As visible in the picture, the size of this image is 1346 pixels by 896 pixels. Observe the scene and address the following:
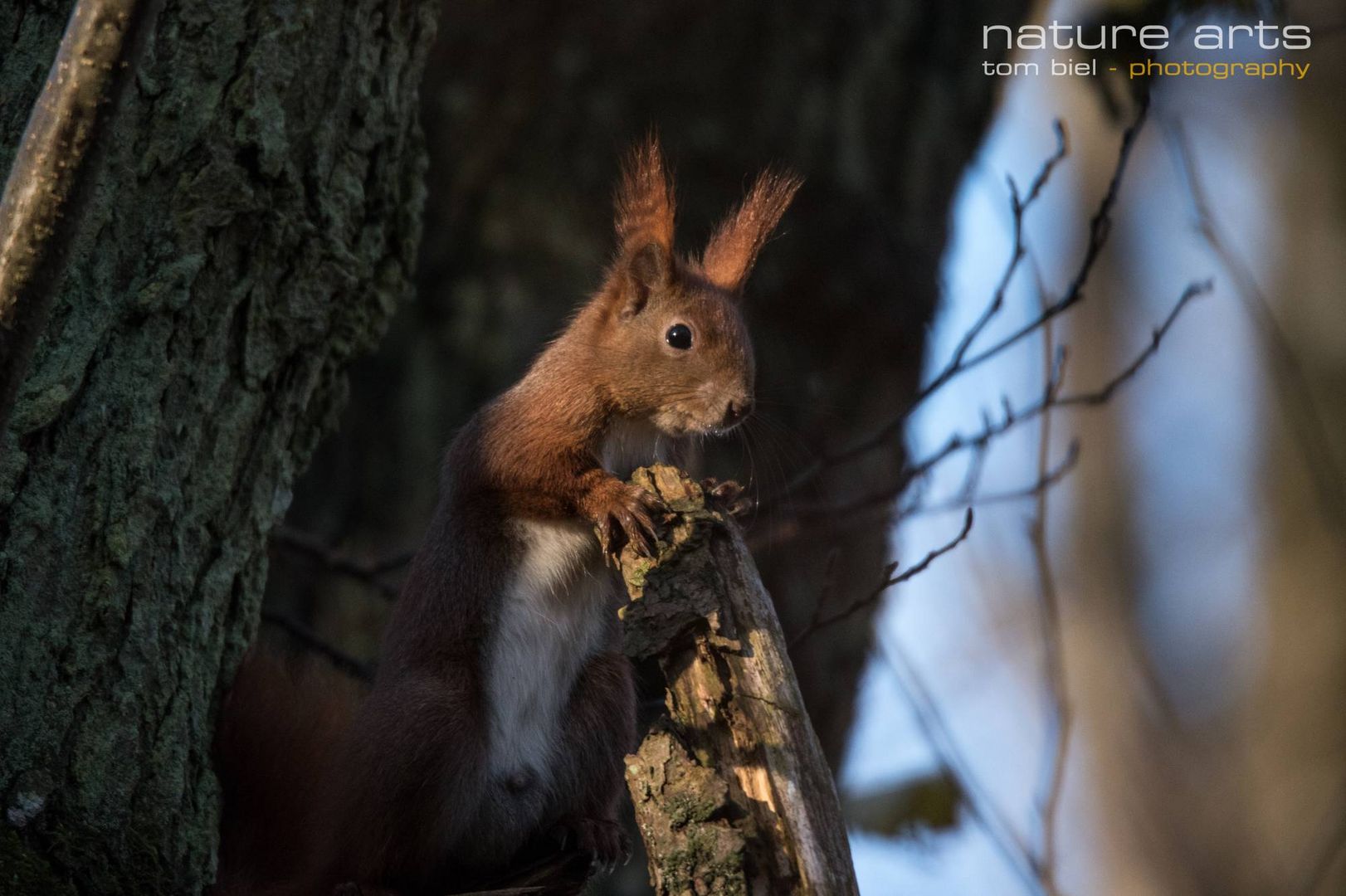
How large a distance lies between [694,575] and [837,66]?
3413 mm

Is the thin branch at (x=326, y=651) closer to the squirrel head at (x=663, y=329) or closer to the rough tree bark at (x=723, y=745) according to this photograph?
the squirrel head at (x=663, y=329)

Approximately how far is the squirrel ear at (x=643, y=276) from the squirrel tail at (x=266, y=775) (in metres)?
1.04

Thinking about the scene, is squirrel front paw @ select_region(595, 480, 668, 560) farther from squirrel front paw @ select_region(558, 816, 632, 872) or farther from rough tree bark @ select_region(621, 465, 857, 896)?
squirrel front paw @ select_region(558, 816, 632, 872)

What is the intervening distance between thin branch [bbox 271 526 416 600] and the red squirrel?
2.28 feet

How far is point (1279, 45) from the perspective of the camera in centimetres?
411

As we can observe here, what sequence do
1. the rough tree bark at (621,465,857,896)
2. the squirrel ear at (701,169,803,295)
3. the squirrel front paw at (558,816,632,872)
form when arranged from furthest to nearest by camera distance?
the squirrel ear at (701,169,803,295) < the squirrel front paw at (558,816,632,872) < the rough tree bark at (621,465,857,896)

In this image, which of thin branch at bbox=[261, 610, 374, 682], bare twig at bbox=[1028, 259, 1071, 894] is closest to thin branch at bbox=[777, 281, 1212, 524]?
bare twig at bbox=[1028, 259, 1071, 894]

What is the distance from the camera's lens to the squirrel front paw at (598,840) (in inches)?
99.8

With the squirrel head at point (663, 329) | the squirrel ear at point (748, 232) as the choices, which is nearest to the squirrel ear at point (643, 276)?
the squirrel head at point (663, 329)

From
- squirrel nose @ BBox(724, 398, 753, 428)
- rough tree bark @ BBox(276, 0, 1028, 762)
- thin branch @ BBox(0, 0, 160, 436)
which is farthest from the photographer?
rough tree bark @ BBox(276, 0, 1028, 762)

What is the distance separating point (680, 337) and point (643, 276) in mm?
171

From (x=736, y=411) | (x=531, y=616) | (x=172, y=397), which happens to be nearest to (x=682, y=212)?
(x=736, y=411)

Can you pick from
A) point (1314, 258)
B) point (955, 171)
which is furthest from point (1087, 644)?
point (955, 171)

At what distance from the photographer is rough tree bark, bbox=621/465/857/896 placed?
1.85 metres
